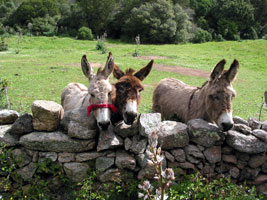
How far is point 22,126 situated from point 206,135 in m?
2.83

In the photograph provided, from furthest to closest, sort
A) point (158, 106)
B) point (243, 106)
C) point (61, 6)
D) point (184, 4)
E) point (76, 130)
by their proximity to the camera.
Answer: point (184, 4), point (61, 6), point (243, 106), point (158, 106), point (76, 130)

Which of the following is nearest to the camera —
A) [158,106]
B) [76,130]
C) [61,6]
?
[76,130]

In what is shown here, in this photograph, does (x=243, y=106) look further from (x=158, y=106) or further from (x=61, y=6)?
(x=61, y=6)

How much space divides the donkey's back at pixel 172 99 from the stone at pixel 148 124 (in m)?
1.63

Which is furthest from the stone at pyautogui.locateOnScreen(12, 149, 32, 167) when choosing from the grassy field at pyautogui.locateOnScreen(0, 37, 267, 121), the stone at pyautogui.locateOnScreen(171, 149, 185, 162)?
the grassy field at pyautogui.locateOnScreen(0, 37, 267, 121)

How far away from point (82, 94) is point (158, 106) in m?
2.05

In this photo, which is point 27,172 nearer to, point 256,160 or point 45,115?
point 45,115

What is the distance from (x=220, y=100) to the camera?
13.9 ft

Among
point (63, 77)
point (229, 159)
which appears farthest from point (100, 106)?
point (63, 77)

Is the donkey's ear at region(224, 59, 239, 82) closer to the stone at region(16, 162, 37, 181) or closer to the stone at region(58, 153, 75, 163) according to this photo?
the stone at region(58, 153, 75, 163)

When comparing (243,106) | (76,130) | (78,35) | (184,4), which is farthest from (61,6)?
(76,130)

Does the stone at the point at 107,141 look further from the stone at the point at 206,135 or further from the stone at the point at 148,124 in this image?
the stone at the point at 206,135

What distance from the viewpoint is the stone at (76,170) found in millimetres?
3782

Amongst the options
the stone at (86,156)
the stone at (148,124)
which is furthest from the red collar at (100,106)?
the stone at (86,156)
